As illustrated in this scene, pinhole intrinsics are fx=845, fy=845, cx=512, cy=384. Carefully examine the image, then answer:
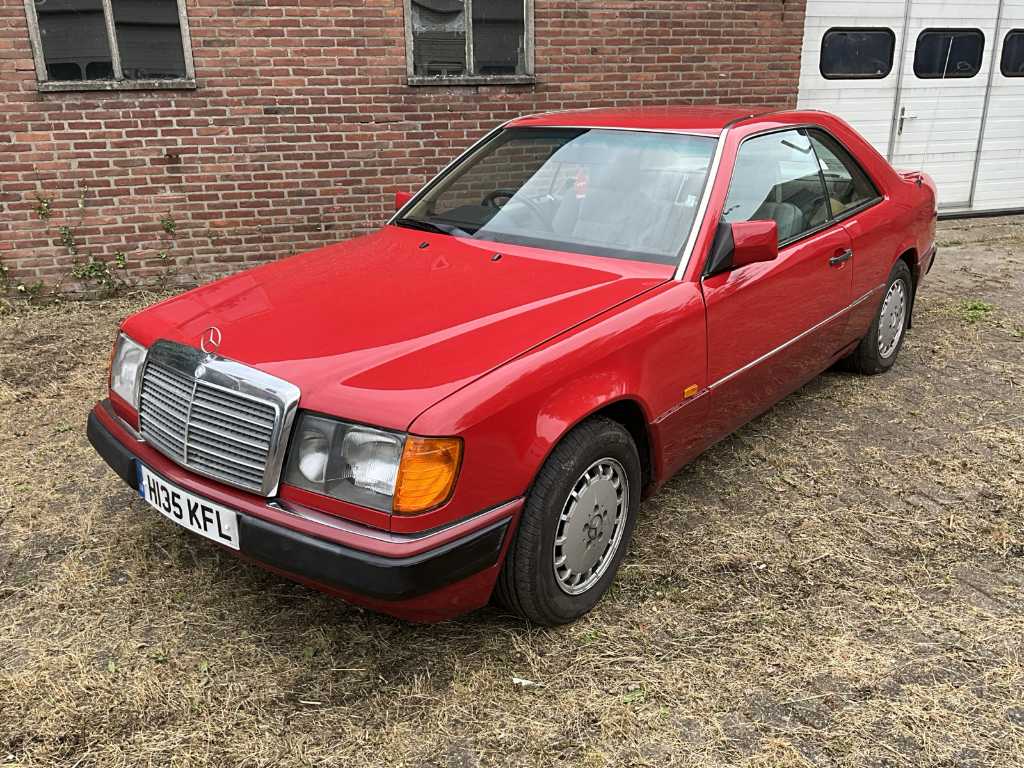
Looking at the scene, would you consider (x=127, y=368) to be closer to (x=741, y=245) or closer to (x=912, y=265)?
(x=741, y=245)

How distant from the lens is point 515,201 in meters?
3.62

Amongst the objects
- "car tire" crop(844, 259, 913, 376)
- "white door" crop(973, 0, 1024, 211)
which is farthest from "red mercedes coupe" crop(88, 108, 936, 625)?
"white door" crop(973, 0, 1024, 211)

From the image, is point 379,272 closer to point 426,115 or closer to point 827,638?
point 827,638

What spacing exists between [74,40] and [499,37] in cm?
327

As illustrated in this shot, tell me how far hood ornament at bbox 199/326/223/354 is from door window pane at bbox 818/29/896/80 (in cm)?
796

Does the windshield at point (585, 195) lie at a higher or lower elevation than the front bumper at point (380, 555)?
higher

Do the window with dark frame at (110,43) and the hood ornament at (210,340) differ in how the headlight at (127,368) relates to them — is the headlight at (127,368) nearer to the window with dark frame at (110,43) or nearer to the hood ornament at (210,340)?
the hood ornament at (210,340)

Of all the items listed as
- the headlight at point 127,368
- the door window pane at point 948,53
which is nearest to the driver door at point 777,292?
the headlight at point 127,368

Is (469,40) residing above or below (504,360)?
above

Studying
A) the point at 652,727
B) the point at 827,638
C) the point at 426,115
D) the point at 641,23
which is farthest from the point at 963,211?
the point at 652,727

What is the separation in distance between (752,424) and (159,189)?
489 cm

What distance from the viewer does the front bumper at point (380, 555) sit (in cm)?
223

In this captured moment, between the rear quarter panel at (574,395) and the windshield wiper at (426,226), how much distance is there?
108 centimetres

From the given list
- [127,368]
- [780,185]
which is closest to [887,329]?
[780,185]
